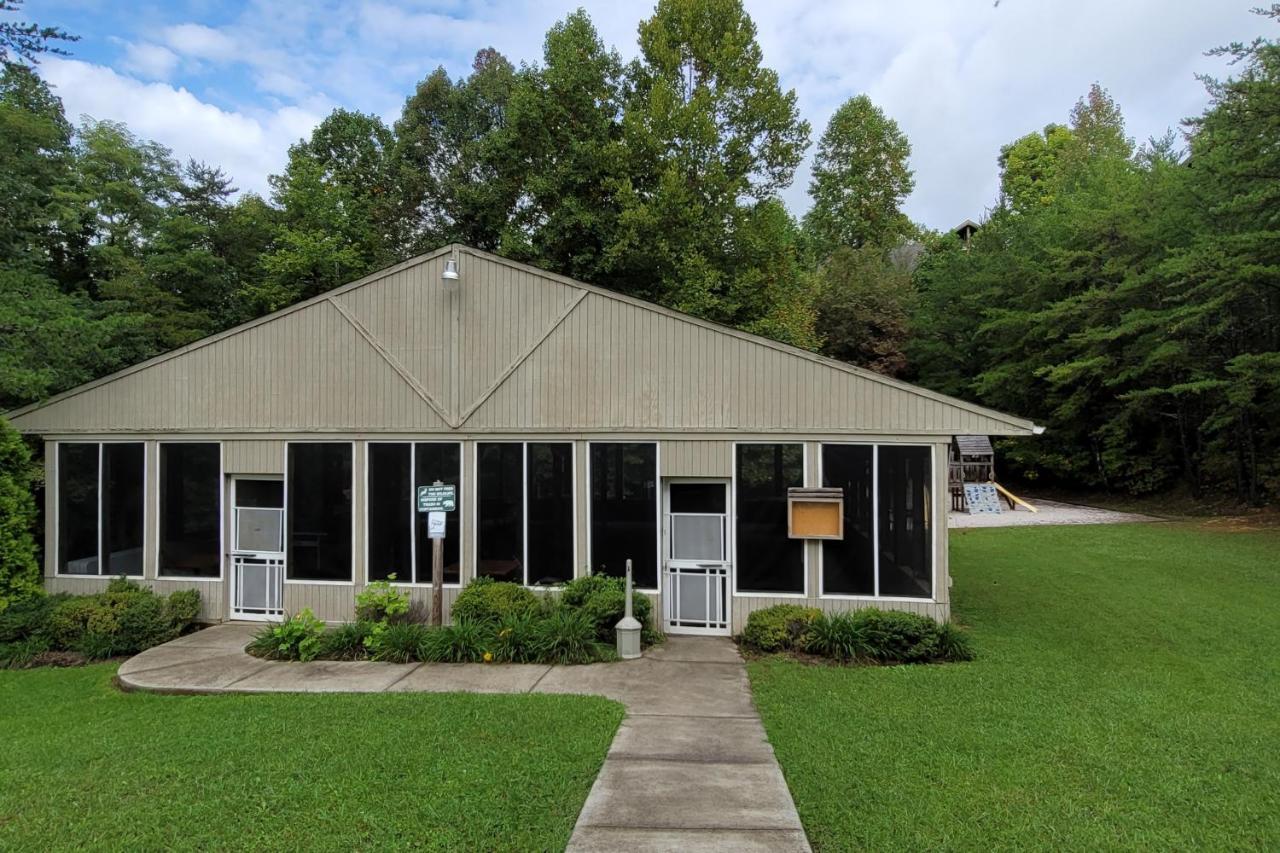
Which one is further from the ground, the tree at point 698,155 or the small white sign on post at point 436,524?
the tree at point 698,155

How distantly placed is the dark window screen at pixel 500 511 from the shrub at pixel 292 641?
6.58 ft

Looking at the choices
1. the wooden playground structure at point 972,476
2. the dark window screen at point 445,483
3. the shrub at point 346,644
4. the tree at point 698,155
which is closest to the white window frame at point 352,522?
the dark window screen at point 445,483

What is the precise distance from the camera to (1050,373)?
25.0 m

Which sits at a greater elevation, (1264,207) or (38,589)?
(1264,207)

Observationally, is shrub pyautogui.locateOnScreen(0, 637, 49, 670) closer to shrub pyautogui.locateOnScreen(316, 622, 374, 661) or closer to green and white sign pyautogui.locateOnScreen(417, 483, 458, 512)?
shrub pyautogui.locateOnScreen(316, 622, 374, 661)

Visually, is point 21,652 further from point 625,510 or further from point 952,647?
point 952,647

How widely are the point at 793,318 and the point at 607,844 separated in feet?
72.5

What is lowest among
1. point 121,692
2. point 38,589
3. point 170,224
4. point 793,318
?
point 121,692

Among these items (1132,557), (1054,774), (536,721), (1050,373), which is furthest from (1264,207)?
(536,721)

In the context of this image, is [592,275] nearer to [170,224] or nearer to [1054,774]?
[170,224]

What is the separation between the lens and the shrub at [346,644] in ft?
26.3

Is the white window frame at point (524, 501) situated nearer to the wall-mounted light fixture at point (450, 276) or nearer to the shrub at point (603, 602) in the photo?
the shrub at point (603, 602)

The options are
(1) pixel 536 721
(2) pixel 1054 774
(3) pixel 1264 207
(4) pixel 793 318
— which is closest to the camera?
(2) pixel 1054 774

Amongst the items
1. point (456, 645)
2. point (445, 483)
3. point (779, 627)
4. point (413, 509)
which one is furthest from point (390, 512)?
point (779, 627)
